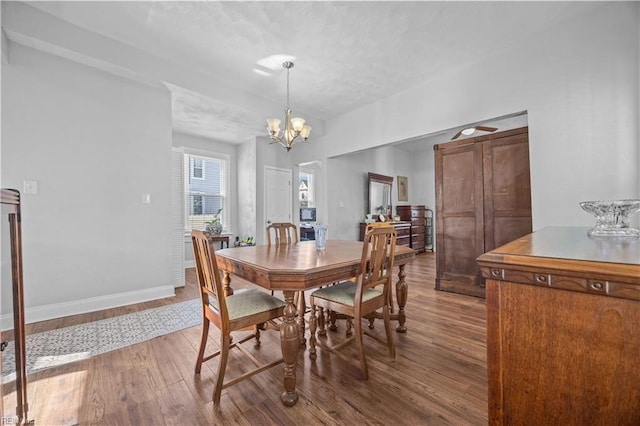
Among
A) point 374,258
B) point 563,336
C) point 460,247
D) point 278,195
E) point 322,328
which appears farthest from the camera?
point 278,195

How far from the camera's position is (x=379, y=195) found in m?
6.55

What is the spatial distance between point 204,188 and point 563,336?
18.5 ft

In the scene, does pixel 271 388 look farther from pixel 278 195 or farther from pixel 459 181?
pixel 278 195

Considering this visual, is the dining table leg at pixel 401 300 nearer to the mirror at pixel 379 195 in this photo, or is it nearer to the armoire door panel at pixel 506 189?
the armoire door panel at pixel 506 189

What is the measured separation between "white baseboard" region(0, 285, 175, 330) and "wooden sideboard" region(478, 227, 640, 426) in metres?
3.62

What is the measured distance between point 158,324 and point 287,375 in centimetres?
172

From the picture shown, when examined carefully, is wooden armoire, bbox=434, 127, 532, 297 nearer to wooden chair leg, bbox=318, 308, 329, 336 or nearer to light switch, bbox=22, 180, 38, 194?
wooden chair leg, bbox=318, 308, 329, 336

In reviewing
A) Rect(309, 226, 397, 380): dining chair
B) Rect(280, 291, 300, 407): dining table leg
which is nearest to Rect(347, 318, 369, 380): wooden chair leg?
Rect(309, 226, 397, 380): dining chair

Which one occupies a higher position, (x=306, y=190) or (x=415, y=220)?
(x=306, y=190)

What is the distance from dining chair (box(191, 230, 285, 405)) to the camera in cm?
150

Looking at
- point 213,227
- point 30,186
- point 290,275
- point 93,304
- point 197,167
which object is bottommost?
point 93,304

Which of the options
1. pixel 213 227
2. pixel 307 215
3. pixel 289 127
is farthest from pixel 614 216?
pixel 307 215

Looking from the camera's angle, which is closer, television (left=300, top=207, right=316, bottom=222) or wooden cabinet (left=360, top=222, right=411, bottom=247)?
wooden cabinet (left=360, top=222, right=411, bottom=247)

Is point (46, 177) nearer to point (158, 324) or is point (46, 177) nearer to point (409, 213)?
point (158, 324)
